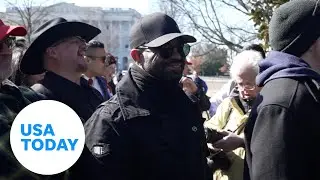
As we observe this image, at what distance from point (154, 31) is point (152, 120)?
552 millimetres

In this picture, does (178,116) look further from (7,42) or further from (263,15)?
(263,15)

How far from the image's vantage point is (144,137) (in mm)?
2621

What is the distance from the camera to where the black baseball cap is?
2861mm

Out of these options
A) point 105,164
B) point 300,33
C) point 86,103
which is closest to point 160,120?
point 105,164


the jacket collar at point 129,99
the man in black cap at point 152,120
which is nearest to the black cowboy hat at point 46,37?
the man in black cap at point 152,120

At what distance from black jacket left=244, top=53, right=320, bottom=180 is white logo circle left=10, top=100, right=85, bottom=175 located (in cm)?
88

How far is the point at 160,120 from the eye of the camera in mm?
2715

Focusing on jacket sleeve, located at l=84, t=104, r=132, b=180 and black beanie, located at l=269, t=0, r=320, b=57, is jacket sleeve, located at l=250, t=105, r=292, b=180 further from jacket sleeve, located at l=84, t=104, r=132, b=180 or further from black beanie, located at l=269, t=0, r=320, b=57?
jacket sleeve, located at l=84, t=104, r=132, b=180

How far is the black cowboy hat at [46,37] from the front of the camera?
371cm

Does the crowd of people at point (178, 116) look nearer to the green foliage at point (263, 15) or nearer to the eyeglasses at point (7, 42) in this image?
the eyeglasses at point (7, 42)

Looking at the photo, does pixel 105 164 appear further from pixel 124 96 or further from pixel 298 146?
pixel 298 146

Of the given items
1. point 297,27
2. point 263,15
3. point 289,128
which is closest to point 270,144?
point 289,128

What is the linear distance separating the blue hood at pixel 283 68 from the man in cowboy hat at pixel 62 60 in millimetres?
1518

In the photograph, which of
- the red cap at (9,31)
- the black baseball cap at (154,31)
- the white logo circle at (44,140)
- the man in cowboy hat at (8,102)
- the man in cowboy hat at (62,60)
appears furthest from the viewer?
the man in cowboy hat at (62,60)
